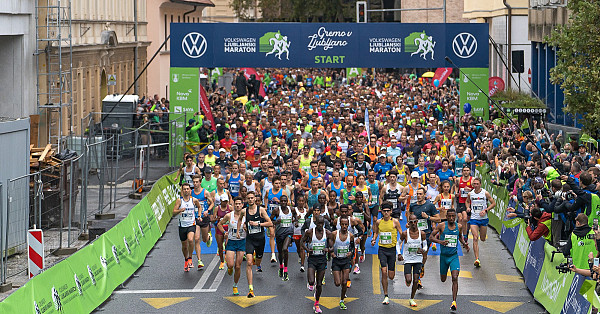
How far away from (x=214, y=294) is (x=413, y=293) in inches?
127

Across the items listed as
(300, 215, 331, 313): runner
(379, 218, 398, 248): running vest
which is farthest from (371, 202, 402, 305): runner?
(300, 215, 331, 313): runner

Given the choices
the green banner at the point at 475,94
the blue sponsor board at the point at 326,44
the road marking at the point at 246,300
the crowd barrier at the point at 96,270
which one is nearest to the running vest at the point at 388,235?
the road marking at the point at 246,300

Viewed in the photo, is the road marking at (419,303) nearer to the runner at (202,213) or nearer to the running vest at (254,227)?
the running vest at (254,227)

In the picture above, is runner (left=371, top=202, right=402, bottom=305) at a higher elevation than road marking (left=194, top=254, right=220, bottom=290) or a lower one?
higher

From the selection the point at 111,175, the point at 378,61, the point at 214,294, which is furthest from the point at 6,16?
the point at 214,294

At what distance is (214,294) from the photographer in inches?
682

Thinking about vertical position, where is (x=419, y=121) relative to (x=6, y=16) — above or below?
below

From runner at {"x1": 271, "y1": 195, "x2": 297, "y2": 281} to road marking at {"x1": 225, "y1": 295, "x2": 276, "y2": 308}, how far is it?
1090 millimetres

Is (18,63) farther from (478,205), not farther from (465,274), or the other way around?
(465,274)

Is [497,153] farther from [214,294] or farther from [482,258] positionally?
[214,294]

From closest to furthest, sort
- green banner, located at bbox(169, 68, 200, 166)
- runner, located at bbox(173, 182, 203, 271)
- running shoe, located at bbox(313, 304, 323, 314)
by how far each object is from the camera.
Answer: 1. running shoe, located at bbox(313, 304, 323, 314)
2. runner, located at bbox(173, 182, 203, 271)
3. green banner, located at bbox(169, 68, 200, 166)

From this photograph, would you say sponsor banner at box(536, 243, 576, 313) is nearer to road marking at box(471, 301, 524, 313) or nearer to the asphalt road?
the asphalt road

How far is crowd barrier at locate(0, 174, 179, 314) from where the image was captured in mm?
13070

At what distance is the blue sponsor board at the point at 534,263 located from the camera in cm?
1703
